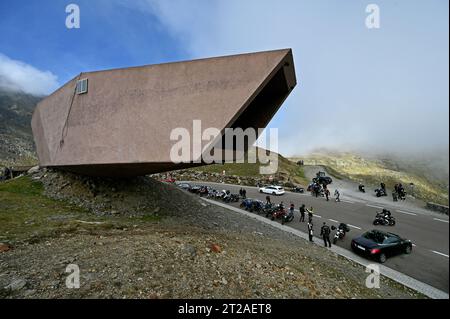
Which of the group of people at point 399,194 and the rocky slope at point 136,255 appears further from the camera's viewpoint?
the group of people at point 399,194

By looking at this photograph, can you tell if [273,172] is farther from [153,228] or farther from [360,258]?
[153,228]

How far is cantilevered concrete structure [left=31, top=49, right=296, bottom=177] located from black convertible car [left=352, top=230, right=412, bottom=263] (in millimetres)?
8495

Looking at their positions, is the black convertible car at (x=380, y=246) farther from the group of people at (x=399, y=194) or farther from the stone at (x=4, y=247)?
the group of people at (x=399, y=194)

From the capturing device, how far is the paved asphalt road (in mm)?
3495

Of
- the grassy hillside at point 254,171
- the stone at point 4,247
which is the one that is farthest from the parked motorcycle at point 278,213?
the grassy hillside at point 254,171

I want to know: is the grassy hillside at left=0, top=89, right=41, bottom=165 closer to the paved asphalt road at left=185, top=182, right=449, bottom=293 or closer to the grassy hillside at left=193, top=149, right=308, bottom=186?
the grassy hillside at left=193, top=149, right=308, bottom=186

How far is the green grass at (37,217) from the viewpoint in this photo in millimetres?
10172

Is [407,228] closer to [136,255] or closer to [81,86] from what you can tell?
[136,255]

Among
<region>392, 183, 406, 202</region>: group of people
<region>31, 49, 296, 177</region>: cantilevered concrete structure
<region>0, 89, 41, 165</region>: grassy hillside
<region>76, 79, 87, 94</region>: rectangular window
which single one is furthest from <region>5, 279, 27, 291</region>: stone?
<region>0, 89, 41, 165</region>: grassy hillside

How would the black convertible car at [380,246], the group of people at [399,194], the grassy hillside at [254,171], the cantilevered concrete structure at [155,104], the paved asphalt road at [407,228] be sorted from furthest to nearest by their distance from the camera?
the grassy hillside at [254,171]
the group of people at [399,194]
the black convertible car at [380,246]
the cantilevered concrete structure at [155,104]
the paved asphalt road at [407,228]

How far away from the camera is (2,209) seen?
42.0 ft

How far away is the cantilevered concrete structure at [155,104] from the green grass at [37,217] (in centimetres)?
261
